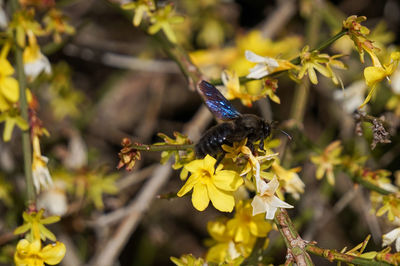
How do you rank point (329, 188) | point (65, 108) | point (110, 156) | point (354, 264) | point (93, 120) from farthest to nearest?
point (110, 156)
point (93, 120)
point (65, 108)
point (329, 188)
point (354, 264)

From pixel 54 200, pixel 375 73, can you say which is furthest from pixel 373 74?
pixel 54 200

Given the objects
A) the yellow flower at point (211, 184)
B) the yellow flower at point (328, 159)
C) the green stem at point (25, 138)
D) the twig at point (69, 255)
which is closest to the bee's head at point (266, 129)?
the yellow flower at point (211, 184)

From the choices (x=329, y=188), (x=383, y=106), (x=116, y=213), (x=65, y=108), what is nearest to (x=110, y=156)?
(x=65, y=108)

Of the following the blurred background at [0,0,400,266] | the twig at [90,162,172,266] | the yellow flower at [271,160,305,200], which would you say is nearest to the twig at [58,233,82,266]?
the blurred background at [0,0,400,266]

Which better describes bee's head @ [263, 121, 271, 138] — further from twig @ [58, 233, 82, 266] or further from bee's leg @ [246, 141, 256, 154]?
twig @ [58, 233, 82, 266]

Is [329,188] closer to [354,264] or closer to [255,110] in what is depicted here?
[255,110]

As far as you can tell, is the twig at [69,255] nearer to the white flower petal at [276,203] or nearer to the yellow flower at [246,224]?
the yellow flower at [246,224]

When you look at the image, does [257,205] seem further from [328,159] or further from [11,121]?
[11,121]
